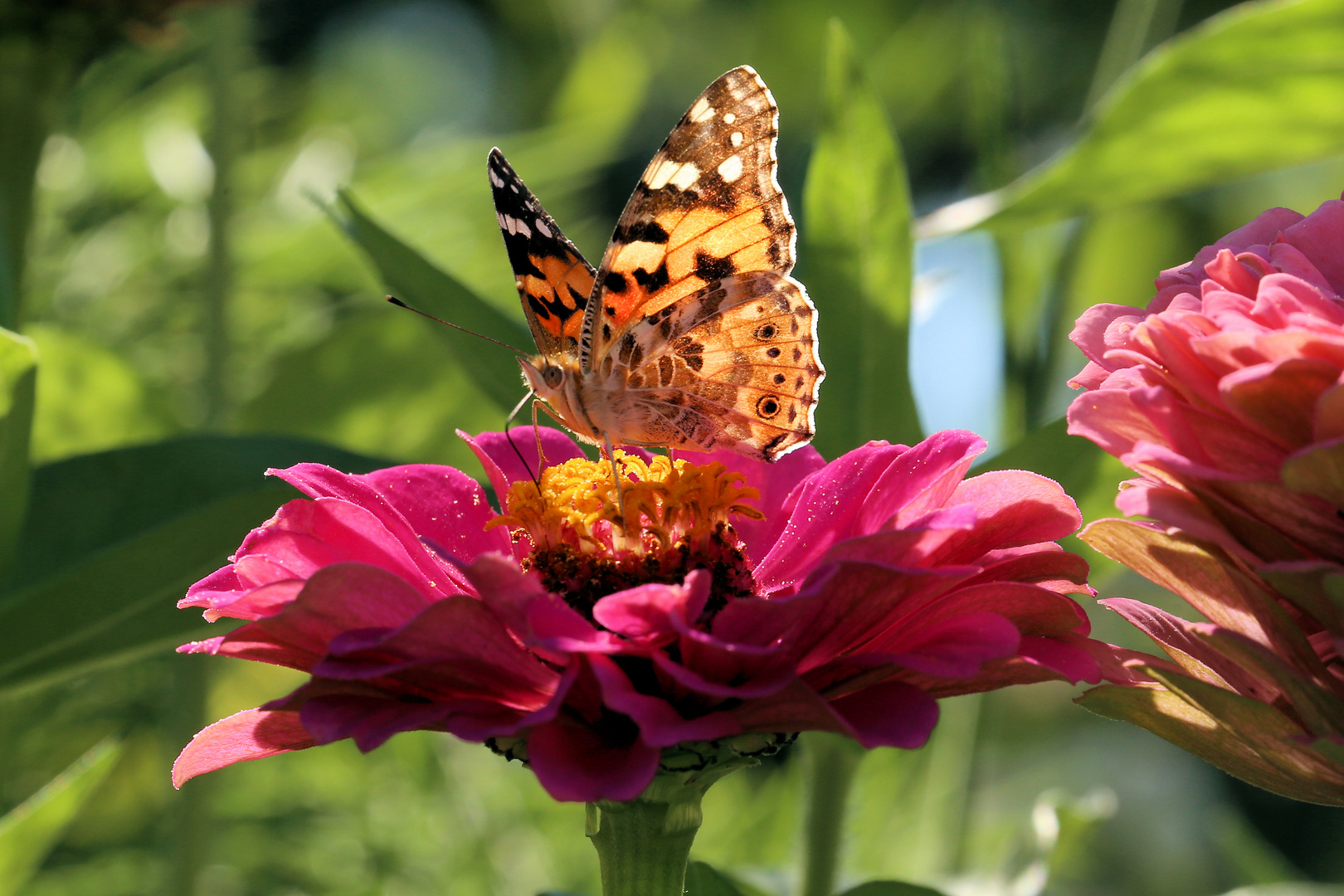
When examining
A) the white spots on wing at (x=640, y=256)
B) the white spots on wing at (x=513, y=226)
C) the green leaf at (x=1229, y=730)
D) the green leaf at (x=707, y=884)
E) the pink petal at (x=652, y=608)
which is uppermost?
the white spots on wing at (x=513, y=226)

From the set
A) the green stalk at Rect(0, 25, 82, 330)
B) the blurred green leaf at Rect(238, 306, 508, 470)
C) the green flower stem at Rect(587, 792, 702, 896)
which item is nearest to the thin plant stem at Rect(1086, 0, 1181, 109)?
the blurred green leaf at Rect(238, 306, 508, 470)

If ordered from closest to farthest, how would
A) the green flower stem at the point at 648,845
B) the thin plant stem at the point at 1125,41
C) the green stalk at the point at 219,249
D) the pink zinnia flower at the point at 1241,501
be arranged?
the pink zinnia flower at the point at 1241,501, the green flower stem at the point at 648,845, the thin plant stem at the point at 1125,41, the green stalk at the point at 219,249

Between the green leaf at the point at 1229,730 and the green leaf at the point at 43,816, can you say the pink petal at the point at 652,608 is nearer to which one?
the green leaf at the point at 1229,730

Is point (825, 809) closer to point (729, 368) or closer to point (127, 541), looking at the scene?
point (729, 368)

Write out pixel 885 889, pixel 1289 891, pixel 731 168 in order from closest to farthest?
pixel 885 889
pixel 731 168
pixel 1289 891

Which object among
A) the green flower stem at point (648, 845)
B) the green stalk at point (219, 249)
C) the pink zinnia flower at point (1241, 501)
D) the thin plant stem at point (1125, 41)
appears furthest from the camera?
the green stalk at point (219, 249)

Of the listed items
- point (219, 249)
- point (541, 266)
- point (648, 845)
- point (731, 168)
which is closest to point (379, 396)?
point (219, 249)

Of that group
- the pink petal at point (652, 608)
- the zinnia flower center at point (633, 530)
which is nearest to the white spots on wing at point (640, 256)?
the zinnia flower center at point (633, 530)
